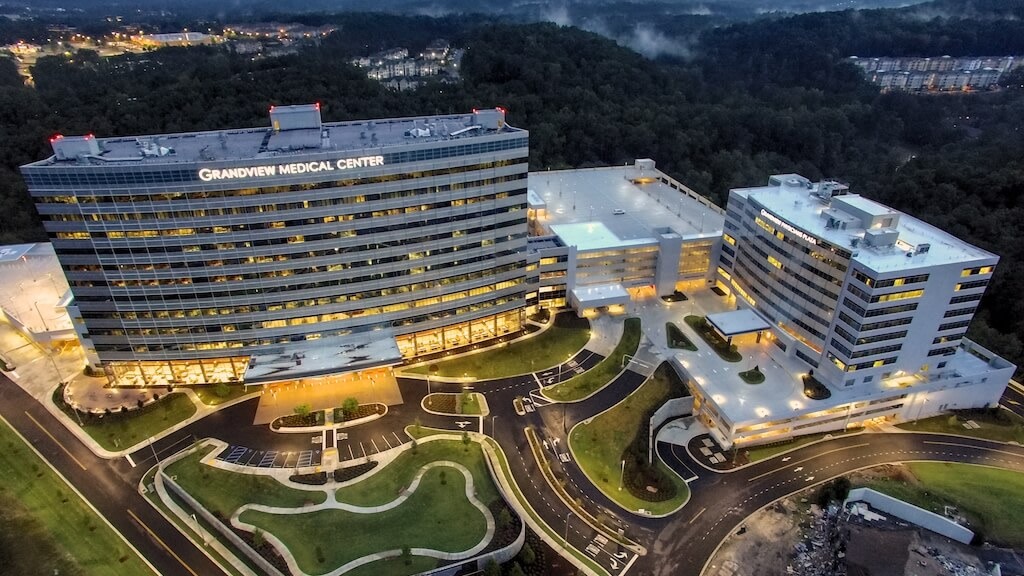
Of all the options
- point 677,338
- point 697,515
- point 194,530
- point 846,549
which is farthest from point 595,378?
point 194,530

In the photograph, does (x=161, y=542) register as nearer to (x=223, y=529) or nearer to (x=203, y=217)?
(x=223, y=529)

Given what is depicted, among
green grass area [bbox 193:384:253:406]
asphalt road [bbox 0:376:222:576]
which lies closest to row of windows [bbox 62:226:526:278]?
A: green grass area [bbox 193:384:253:406]

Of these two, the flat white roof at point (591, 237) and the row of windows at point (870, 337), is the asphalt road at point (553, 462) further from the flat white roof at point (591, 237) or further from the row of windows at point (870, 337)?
the flat white roof at point (591, 237)

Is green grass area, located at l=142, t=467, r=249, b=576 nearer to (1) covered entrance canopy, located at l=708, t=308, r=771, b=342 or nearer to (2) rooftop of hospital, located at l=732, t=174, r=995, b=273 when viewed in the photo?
(1) covered entrance canopy, located at l=708, t=308, r=771, b=342

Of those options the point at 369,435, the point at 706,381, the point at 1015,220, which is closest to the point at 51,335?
the point at 369,435

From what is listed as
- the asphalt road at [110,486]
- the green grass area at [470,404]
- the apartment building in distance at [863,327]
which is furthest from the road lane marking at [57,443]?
the apartment building in distance at [863,327]
